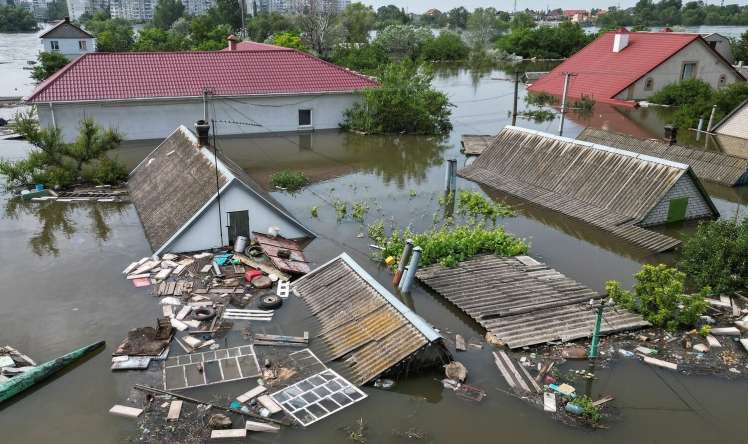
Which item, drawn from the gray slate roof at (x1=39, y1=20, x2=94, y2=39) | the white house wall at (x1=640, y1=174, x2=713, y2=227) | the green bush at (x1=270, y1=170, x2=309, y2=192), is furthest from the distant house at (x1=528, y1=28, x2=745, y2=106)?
the gray slate roof at (x1=39, y1=20, x2=94, y2=39)

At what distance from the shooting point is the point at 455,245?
1683 centimetres

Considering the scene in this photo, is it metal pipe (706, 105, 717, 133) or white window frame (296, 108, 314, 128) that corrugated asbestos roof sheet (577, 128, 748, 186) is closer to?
metal pipe (706, 105, 717, 133)

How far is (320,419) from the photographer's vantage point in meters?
10.4

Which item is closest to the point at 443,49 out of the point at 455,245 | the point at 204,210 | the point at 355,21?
the point at 355,21

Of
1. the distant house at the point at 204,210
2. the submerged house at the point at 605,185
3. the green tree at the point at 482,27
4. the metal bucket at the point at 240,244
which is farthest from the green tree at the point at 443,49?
the metal bucket at the point at 240,244

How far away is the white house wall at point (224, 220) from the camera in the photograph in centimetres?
1666

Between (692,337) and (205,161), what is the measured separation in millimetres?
14653

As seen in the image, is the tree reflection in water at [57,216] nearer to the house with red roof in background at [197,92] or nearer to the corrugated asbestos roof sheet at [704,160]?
the house with red roof in background at [197,92]

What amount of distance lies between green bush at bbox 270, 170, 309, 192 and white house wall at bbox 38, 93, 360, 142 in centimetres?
905

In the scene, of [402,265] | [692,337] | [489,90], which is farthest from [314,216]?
[489,90]

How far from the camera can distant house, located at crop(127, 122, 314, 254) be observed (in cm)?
1666

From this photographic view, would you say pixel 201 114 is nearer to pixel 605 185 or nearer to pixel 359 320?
pixel 605 185

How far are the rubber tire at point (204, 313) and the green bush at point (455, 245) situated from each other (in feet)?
17.8

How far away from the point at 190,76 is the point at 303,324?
22.5m
